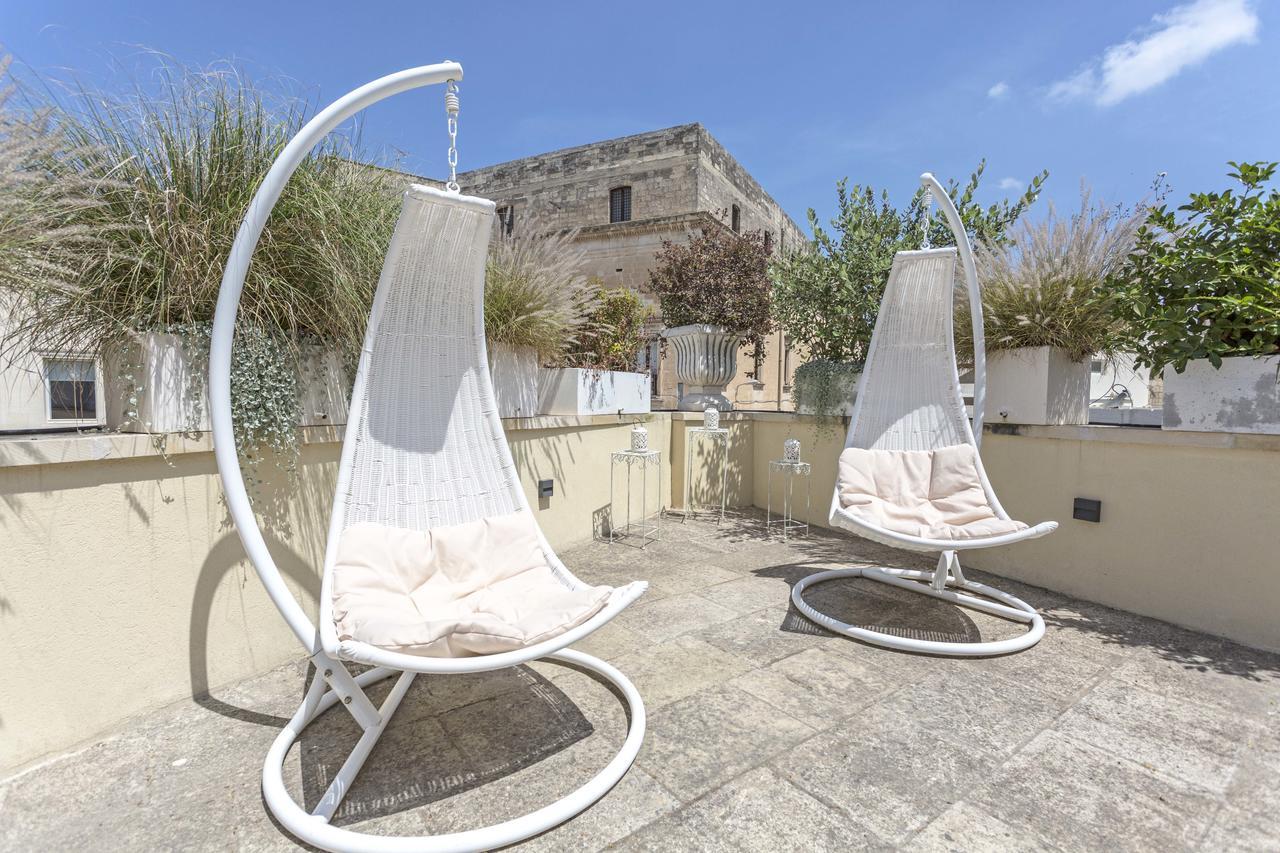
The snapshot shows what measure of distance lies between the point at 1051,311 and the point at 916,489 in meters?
1.29

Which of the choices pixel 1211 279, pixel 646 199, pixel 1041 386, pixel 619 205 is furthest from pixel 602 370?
pixel 619 205

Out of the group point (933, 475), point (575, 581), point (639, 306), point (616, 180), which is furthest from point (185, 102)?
point (616, 180)

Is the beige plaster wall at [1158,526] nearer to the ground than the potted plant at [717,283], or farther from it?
nearer to the ground

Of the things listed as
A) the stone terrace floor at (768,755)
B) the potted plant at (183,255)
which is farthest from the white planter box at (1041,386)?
the potted plant at (183,255)

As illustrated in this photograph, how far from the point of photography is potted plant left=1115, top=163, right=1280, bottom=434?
232 centimetres

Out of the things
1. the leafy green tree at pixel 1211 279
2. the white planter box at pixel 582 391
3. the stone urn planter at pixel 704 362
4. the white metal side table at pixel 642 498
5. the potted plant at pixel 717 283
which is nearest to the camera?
the leafy green tree at pixel 1211 279

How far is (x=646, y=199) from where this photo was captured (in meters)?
14.0

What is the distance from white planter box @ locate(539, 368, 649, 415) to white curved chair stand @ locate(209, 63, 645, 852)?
1.43m

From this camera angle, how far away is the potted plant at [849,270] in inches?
162

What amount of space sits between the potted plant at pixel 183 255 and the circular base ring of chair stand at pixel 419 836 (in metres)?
0.97

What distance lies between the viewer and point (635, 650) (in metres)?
2.31

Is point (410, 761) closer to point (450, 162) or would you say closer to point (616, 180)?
point (450, 162)

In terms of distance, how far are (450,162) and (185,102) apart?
888 mm

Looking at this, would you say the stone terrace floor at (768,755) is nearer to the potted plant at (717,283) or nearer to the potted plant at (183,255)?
the potted plant at (183,255)
